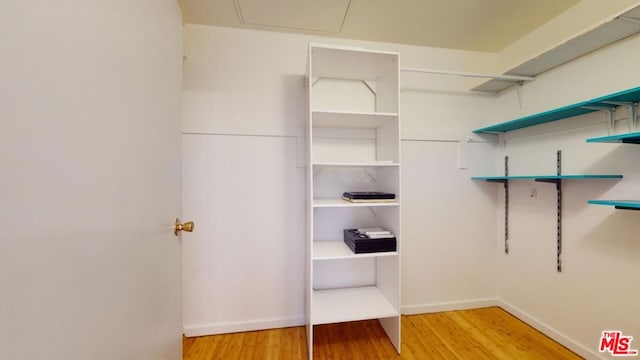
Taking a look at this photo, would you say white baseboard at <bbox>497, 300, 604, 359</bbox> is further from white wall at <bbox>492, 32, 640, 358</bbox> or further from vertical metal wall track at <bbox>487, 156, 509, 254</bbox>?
vertical metal wall track at <bbox>487, 156, 509, 254</bbox>

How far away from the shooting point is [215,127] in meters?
1.80

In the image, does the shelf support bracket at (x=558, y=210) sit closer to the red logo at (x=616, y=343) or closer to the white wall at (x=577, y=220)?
the white wall at (x=577, y=220)

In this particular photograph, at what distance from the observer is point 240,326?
1.83 meters

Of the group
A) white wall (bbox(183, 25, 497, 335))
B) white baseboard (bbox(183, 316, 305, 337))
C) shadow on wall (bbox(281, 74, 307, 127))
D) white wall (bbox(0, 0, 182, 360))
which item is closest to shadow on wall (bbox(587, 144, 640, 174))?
white wall (bbox(183, 25, 497, 335))

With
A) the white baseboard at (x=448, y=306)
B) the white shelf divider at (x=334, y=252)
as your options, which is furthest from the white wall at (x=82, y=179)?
the white baseboard at (x=448, y=306)

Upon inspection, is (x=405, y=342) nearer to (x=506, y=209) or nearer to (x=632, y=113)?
(x=506, y=209)

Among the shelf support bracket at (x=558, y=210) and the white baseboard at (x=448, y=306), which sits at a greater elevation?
the shelf support bracket at (x=558, y=210)

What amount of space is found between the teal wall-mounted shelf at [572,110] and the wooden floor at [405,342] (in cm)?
156

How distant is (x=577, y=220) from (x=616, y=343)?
72cm

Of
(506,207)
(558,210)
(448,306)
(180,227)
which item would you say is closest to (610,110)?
(558,210)

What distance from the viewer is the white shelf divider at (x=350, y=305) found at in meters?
1.58

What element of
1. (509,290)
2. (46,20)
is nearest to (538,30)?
(509,290)

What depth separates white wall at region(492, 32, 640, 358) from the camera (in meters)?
1.36

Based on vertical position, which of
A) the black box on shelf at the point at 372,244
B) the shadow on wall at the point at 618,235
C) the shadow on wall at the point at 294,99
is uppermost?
the shadow on wall at the point at 294,99
